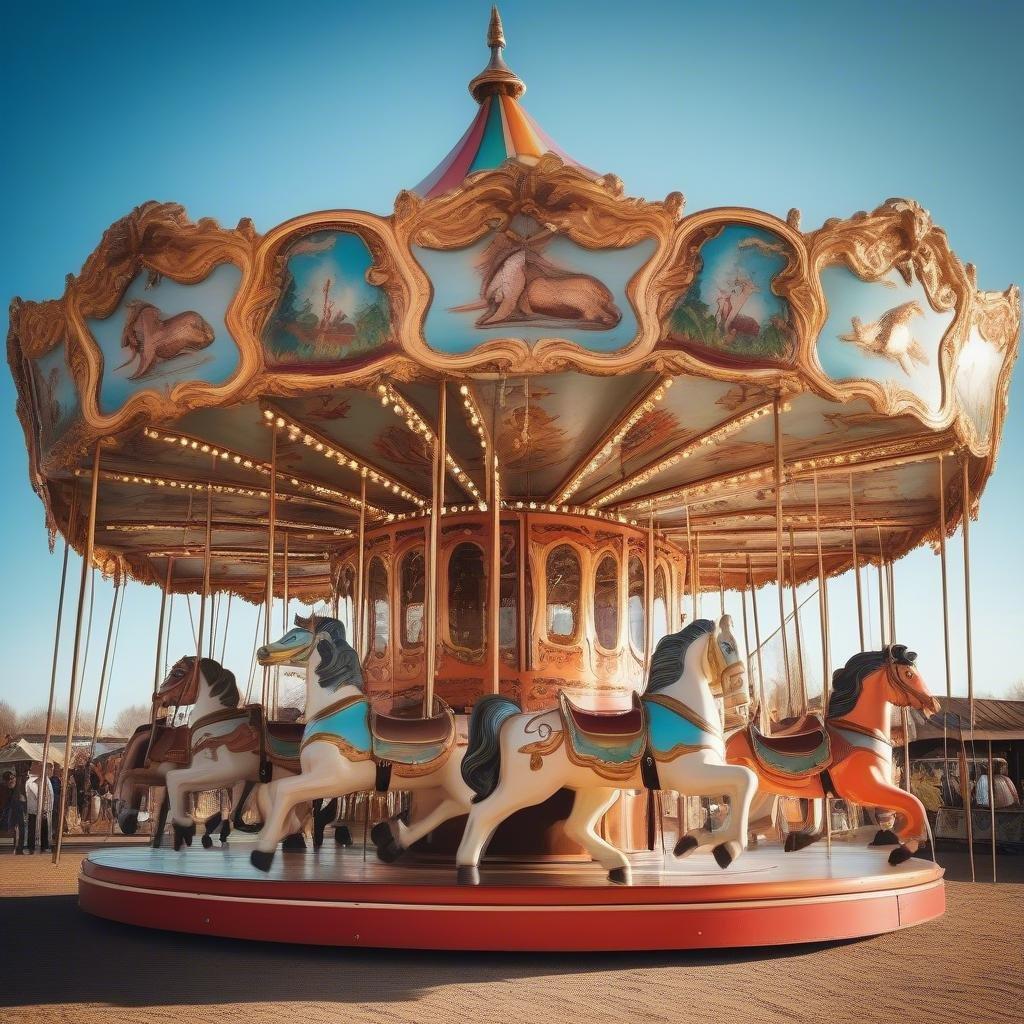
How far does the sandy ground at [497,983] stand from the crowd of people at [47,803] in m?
11.2

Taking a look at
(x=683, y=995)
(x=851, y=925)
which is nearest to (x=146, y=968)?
(x=683, y=995)

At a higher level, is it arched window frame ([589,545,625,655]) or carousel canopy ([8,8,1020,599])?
carousel canopy ([8,8,1020,599])

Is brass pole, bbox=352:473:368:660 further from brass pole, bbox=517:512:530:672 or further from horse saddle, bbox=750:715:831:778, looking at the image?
horse saddle, bbox=750:715:831:778

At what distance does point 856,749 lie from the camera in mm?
9273

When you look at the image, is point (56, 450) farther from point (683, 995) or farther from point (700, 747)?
point (683, 995)

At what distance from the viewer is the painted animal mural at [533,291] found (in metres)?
8.46

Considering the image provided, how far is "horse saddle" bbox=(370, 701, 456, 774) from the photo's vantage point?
8.38 metres

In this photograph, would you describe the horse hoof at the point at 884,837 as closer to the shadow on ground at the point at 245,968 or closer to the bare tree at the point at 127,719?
the shadow on ground at the point at 245,968

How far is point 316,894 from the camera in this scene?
7.37 meters

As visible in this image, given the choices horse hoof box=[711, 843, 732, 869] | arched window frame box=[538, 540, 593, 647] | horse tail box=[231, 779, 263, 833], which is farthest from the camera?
arched window frame box=[538, 540, 593, 647]

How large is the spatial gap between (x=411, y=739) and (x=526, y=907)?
1.73 m

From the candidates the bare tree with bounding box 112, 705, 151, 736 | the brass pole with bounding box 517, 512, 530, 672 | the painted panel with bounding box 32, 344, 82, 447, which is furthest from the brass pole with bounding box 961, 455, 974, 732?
the bare tree with bounding box 112, 705, 151, 736

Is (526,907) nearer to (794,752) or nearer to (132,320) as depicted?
(794,752)

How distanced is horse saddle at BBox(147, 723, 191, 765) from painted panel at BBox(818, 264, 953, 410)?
21.6 ft
